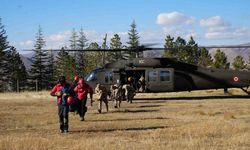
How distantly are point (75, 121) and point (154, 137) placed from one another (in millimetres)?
6439

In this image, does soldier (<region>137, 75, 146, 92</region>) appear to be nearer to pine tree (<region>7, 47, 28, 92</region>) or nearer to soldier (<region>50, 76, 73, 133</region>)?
soldier (<region>50, 76, 73, 133</region>)

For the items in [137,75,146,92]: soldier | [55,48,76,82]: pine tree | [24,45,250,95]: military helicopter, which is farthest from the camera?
[55,48,76,82]: pine tree

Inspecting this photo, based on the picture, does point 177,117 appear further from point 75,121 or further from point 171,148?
point 171,148

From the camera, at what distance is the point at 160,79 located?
107 ft

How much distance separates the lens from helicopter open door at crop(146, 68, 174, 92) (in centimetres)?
3262

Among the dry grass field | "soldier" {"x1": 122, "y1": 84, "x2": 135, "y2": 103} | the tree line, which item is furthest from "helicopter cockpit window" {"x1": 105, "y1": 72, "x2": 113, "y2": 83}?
the tree line

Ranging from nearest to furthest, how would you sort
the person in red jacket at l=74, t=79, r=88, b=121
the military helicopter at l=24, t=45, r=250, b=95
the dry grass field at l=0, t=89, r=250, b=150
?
the dry grass field at l=0, t=89, r=250, b=150
the person in red jacket at l=74, t=79, r=88, b=121
the military helicopter at l=24, t=45, r=250, b=95

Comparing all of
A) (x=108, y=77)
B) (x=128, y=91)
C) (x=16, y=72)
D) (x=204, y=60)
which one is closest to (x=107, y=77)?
(x=108, y=77)

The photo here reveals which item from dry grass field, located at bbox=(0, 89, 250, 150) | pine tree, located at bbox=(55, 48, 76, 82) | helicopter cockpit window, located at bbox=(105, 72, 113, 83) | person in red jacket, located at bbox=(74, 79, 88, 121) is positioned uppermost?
pine tree, located at bbox=(55, 48, 76, 82)

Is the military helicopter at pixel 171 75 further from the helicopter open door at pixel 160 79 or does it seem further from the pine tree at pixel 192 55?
the pine tree at pixel 192 55

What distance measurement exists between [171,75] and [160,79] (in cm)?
83

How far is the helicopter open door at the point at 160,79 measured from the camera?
32.6m

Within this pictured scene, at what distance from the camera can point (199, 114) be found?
873 inches

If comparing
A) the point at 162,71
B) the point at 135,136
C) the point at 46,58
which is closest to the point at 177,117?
the point at 135,136
